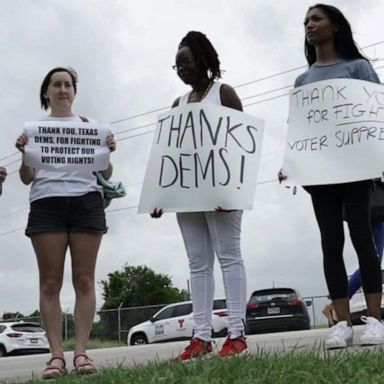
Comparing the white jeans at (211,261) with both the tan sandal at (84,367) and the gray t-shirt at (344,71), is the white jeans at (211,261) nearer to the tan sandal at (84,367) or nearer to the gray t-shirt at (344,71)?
the tan sandal at (84,367)

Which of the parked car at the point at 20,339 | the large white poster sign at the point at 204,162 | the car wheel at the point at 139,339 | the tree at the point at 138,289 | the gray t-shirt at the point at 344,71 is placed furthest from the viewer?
the tree at the point at 138,289

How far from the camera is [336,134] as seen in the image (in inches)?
191

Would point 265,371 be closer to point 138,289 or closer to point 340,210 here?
point 340,210

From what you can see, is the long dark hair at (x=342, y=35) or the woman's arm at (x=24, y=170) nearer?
the woman's arm at (x=24, y=170)

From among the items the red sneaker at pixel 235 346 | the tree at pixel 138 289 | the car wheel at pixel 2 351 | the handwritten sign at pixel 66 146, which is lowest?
the red sneaker at pixel 235 346

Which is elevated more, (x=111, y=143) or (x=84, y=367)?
(x=111, y=143)

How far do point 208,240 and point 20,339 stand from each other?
2057 centimetres

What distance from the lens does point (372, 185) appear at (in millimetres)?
4711

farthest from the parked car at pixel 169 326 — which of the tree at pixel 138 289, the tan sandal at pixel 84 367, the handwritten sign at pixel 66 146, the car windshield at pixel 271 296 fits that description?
the tree at pixel 138 289

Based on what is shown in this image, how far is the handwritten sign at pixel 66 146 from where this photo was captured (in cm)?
459

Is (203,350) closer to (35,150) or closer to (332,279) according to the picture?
(332,279)

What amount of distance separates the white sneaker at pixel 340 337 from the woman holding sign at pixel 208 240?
1.59 ft

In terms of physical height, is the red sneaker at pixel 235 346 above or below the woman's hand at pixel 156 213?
below

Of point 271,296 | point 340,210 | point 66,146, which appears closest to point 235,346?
point 340,210
